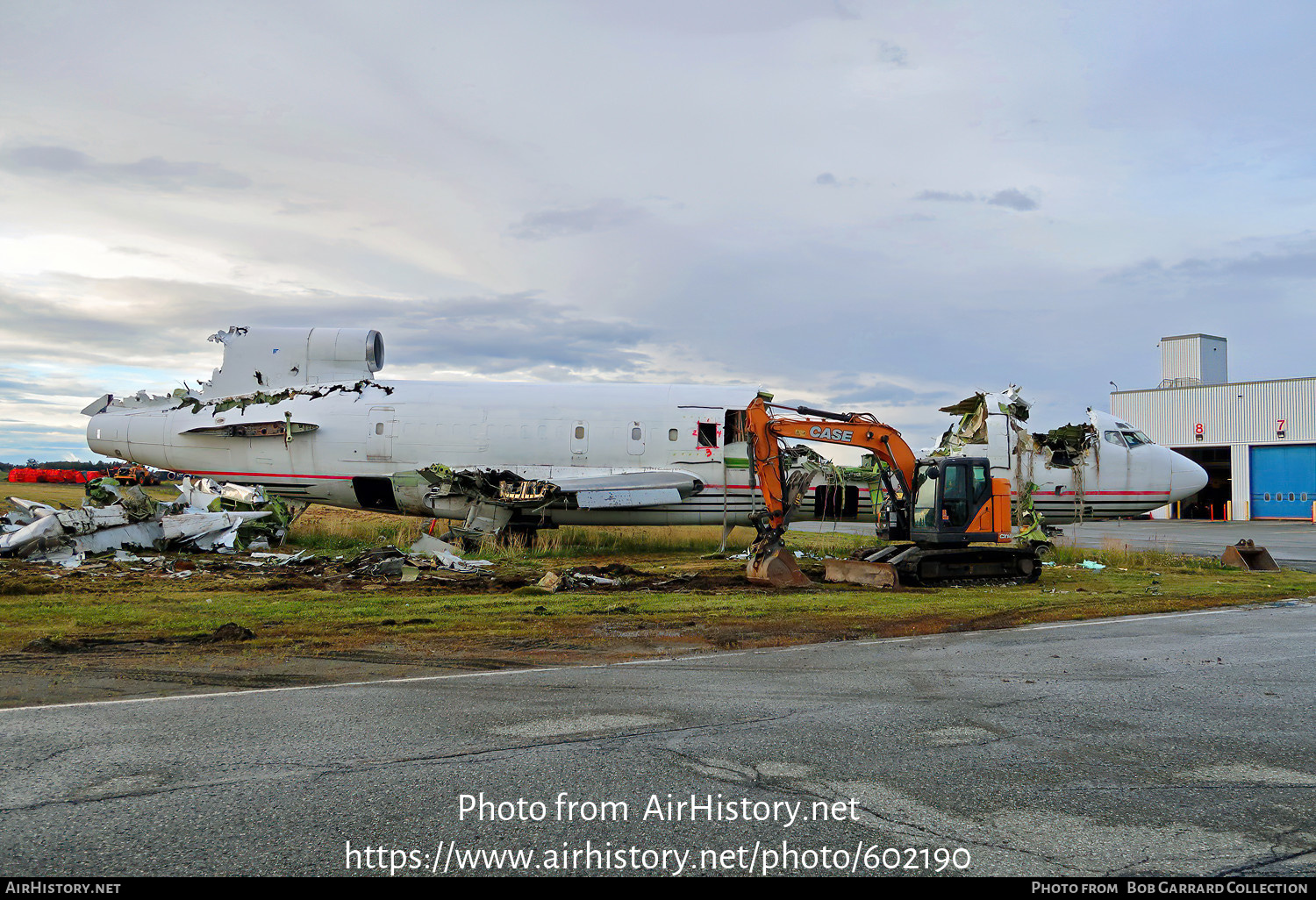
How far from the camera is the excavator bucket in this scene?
14.4 meters

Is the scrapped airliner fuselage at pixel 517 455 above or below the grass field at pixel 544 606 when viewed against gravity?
above

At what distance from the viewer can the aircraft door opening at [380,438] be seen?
66.7 ft

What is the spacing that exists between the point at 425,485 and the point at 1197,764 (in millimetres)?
17717

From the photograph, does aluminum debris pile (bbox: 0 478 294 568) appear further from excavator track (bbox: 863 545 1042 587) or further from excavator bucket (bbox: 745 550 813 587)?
excavator track (bbox: 863 545 1042 587)

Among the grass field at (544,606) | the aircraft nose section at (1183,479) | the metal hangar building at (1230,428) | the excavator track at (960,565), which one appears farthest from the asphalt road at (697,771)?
the metal hangar building at (1230,428)

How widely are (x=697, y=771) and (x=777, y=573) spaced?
998cm

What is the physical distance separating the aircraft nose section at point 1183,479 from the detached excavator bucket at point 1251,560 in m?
1.60

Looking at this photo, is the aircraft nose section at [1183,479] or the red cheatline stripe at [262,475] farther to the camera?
the red cheatline stripe at [262,475]

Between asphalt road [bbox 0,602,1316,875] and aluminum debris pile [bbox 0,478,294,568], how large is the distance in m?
13.6

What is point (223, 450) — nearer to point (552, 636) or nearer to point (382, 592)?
point (382, 592)

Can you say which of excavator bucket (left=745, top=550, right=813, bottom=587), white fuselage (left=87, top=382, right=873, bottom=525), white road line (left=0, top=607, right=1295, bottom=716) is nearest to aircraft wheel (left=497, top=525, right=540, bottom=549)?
white fuselage (left=87, top=382, right=873, bottom=525)

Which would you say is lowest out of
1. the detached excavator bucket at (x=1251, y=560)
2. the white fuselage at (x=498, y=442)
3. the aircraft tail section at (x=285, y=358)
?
the detached excavator bucket at (x=1251, y=560)

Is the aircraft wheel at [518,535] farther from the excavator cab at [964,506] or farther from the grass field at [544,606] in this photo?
the excavator cab at [964,506]

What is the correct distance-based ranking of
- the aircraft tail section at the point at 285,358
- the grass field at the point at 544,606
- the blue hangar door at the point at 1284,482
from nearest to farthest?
the grass field at the point at 544,606 → the aircraft tail section at the point at 285,358 → the blue hangar door at the point at 1284,482
